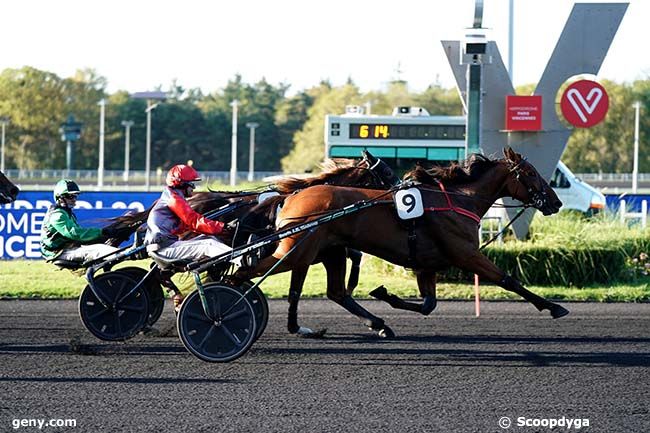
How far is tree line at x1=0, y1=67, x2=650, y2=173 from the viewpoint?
149ft

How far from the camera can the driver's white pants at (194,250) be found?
783 centimetres

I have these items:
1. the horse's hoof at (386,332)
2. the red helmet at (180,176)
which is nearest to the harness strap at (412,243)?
the horse's hoof at (386,332)

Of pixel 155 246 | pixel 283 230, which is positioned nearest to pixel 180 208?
pixel 155 246

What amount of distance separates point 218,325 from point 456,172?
298 cm

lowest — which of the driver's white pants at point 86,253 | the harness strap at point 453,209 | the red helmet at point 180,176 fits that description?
the driver's white pants at point 86,253

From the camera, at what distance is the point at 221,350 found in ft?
25.0

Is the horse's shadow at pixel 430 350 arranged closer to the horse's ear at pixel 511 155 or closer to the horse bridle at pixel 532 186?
the horse bridle at pixel 532 186

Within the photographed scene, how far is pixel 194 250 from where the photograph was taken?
7.85m

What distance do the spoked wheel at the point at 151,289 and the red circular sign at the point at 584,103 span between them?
7034mm

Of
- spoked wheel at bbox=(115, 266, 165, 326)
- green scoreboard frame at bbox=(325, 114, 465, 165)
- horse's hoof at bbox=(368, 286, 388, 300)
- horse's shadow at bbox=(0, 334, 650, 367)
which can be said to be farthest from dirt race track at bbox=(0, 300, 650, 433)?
green scoreboard frame at bbox=(325, 114, 465, 165)

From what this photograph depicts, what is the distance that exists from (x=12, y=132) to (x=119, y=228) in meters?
49.7

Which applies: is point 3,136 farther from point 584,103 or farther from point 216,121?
point 584,103

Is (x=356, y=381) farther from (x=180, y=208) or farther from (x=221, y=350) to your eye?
(x=180, y=208)

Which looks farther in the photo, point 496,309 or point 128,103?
point 128,103
